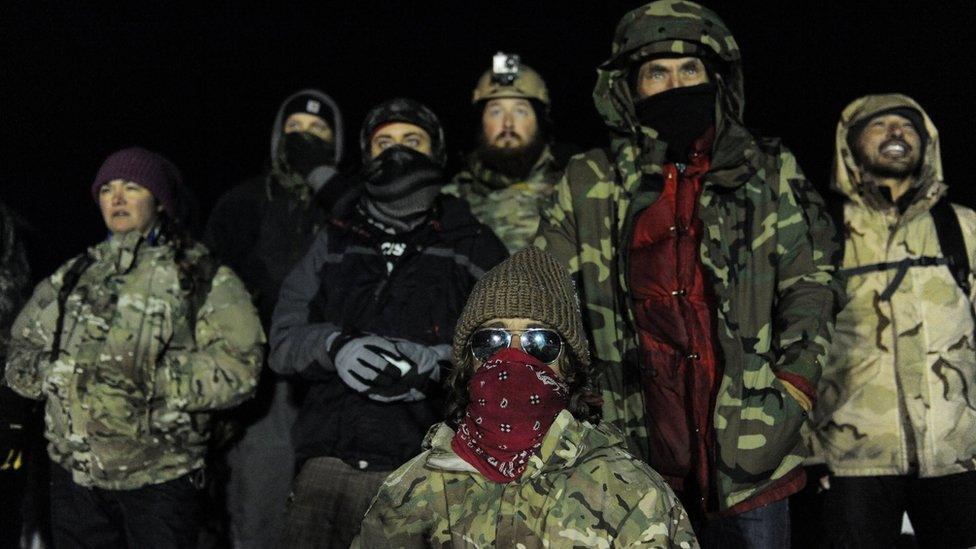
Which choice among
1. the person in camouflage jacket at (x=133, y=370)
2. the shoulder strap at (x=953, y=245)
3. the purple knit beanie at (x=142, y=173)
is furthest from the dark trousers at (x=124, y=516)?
the shoulder strap at (x=953, y=245)

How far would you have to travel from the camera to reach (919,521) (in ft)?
14.5

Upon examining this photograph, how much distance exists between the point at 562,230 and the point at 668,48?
779 millimetres

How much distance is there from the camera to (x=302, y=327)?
424 centimetres

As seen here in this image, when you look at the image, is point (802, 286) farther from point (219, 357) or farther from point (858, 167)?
point (219, 357)

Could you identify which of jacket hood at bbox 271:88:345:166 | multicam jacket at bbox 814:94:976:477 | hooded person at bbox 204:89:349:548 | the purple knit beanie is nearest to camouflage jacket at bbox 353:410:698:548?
multicam jacket at bbox 814:94:976:477

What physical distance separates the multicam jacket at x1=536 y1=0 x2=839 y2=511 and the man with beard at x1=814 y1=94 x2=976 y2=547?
981mm

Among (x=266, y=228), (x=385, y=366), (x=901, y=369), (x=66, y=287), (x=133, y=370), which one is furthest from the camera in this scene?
(x=266, y=228)

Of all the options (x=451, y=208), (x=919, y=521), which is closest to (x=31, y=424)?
(x=451, y=208)

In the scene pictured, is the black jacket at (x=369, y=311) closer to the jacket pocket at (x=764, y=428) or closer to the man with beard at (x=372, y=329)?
the man with beard at (x=372, y=329)

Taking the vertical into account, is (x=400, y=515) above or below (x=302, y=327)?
below

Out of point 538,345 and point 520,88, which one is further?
point 520,88

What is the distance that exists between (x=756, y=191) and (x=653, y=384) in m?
0.78

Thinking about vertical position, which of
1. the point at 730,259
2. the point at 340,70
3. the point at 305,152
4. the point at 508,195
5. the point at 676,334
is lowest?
the point at 676,334

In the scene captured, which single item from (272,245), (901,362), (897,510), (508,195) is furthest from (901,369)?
(272,245)
